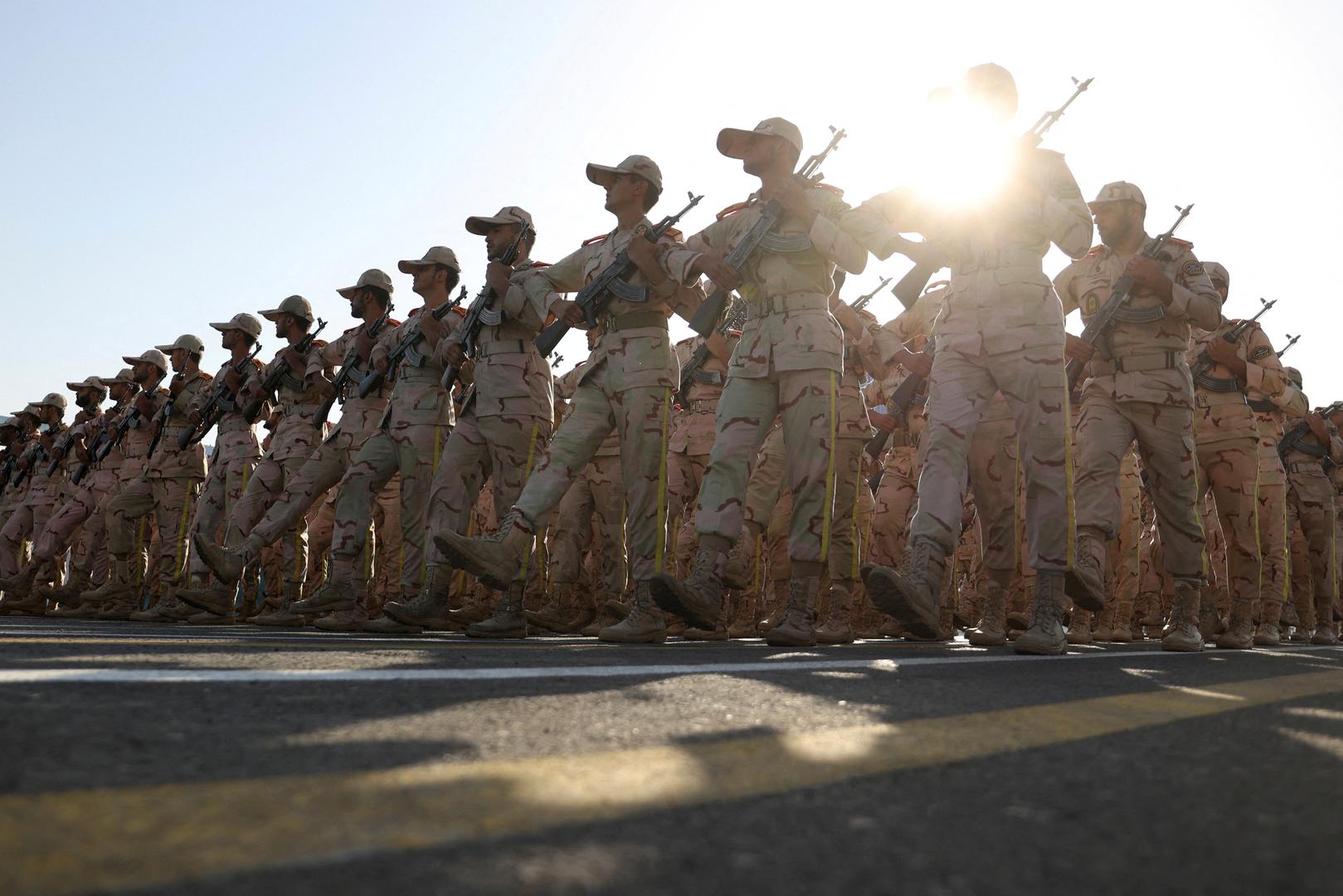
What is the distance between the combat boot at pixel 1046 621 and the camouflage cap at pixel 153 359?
11.1m

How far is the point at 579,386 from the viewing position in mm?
5988

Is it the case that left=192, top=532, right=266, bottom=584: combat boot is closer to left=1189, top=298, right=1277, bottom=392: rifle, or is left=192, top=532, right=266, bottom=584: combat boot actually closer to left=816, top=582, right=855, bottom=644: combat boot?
left=816, top=582, right=855, bottom=644: combat boot

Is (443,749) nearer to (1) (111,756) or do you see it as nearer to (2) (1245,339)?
(1) (111,756)

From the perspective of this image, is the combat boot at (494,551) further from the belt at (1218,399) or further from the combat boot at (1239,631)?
the belt at (1218,399)

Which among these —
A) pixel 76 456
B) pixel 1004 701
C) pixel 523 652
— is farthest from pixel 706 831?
pixel 76 456

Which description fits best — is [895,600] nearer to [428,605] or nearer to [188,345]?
[428,605]

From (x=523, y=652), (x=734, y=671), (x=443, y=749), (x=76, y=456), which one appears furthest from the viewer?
(x=76, y=456)

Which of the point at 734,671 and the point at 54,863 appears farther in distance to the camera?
the point at 734,671

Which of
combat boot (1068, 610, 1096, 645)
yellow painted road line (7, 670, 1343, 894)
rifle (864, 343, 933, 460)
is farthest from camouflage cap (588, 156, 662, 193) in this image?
yellow painted road line (7, 670, 1343, 894)

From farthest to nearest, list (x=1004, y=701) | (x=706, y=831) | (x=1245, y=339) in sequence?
1. (x=1245, y=339)
2. (x=1004, y=701)
3. (x=706, y=831)

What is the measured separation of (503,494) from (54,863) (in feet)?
18.7

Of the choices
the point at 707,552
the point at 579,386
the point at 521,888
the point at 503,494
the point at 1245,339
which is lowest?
the point at 521,888

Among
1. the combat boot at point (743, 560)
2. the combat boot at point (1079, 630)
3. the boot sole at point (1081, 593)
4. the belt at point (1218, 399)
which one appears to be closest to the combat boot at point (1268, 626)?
the combat boot at point (1079, 630)

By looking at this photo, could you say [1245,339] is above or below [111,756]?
above
